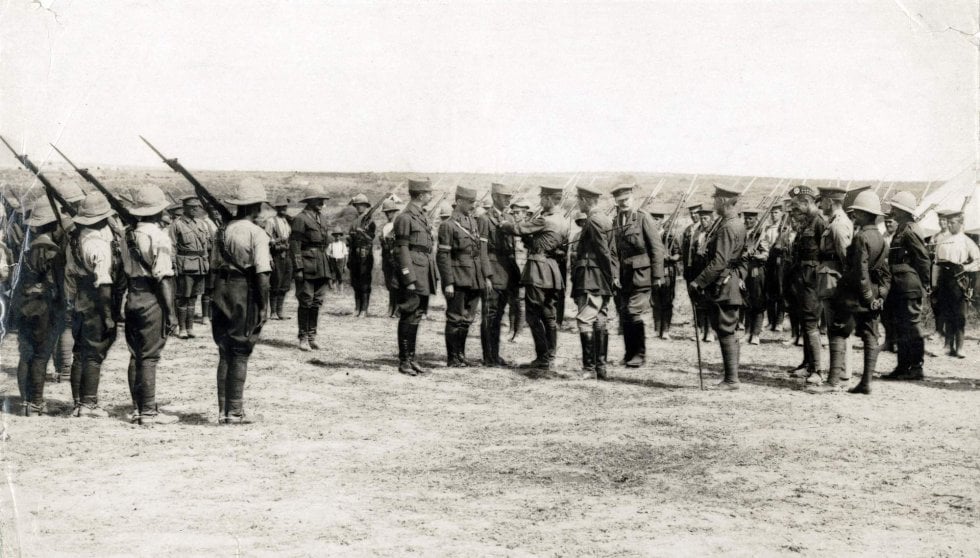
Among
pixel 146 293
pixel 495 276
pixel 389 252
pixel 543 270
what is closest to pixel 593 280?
pixel 543 270

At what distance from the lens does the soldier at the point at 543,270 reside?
10109 mm

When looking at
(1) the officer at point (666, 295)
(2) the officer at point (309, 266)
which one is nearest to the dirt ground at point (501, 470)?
(2) the officer at point (309, 266)

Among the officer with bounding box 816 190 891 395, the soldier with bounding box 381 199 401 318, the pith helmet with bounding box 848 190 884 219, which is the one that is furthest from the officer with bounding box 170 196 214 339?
the pith helmet with bounding box 848 190 884 219

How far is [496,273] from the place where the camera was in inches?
433

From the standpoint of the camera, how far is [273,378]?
386 inches

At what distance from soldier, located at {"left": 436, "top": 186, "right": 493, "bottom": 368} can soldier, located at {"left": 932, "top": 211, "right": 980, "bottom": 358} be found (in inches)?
239

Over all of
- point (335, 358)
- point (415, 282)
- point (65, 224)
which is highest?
point (65, 224)

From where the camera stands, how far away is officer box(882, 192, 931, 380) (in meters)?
9.52

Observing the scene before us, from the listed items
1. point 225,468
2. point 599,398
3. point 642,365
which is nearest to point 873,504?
point 599,398

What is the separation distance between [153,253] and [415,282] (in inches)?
131

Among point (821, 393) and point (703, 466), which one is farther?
point (821, 393)

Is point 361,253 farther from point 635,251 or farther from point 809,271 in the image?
point 809,271

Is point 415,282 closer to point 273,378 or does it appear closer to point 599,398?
point 273,378

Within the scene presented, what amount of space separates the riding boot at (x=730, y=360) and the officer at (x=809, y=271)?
89cm
